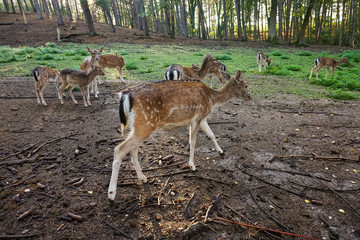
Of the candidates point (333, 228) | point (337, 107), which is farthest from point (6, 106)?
point (337, 107)

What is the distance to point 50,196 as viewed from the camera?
3004 mm

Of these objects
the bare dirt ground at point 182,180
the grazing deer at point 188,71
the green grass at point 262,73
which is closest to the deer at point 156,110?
the bare dirt ground at point 182,180

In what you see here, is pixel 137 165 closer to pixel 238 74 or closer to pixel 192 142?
pixel 192 142

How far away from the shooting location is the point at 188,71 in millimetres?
7703

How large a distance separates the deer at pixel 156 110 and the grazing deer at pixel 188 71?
2.97 meters

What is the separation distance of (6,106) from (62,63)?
275 inches

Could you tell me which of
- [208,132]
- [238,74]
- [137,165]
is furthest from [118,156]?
[238,74]

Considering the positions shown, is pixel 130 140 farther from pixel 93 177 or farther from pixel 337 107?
pixel 337 107

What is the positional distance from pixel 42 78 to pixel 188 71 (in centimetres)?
486

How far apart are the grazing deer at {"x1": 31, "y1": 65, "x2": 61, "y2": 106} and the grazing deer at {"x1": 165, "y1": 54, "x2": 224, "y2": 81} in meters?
3.87

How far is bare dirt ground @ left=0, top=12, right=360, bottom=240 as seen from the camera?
8.57 feet

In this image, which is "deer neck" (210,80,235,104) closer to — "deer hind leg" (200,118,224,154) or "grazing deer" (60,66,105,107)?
"deer hind leg" (200,118,224,154)

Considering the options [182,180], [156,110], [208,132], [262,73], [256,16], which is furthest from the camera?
[256,16]

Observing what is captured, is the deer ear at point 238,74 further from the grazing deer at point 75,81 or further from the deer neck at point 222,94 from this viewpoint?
the grazing deer at point 75,81
